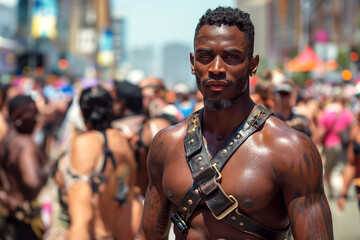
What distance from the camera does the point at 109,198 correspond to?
4.99 metres

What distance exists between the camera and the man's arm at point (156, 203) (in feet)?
10.0

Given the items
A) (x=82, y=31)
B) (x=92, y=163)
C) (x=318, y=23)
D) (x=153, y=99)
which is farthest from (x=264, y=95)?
(x=318, y=23)

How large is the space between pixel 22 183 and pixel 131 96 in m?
1.36

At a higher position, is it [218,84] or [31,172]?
[218,84]

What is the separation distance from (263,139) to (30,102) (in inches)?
161

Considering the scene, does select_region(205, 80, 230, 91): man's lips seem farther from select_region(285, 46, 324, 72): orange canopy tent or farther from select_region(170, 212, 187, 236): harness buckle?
select_region(285, 46, 324, 72): orange canopy tent

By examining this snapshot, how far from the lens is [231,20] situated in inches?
112

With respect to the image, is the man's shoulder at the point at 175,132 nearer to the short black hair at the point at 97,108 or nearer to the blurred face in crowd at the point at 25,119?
the short black hair at the point at 97,108

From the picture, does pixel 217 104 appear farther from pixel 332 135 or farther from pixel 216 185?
pixel 332 135

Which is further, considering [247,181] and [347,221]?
[347,221]

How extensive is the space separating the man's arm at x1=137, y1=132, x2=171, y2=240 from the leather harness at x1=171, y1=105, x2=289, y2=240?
0.54 feet

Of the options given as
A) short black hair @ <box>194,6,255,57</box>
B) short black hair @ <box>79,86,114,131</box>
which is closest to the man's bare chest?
short black hair @ <box>194,6,255,57</box>

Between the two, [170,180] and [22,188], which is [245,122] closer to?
[170,180]

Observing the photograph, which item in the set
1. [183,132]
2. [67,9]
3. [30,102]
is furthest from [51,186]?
[67,9]
